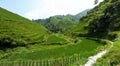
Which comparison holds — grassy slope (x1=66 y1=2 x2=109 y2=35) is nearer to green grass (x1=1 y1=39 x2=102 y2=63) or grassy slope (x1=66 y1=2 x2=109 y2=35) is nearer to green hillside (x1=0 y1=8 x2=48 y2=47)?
green hillside (x1=0 y1=8 x2=48 y2=47)

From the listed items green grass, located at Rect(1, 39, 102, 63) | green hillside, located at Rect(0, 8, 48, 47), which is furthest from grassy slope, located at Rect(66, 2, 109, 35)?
green grass, located at Rect(1, 39, 102, 63)

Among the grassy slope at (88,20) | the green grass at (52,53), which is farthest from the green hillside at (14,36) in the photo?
the grassy slope at (88,20)

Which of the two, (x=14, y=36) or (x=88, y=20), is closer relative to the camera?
(x=14, y=36)

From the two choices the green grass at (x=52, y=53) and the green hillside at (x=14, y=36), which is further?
the green hillside at (x=14, y=36)

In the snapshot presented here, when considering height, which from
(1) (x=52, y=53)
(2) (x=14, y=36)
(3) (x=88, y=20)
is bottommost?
(1) (x=52, y=53)

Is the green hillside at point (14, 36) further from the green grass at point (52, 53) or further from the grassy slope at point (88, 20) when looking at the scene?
the grassy slope at point (88, 20)

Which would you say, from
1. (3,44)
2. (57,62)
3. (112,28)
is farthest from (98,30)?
(57,62)

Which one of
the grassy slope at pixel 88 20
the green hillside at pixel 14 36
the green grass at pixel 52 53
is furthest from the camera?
the grassy slope at pixel 88 20

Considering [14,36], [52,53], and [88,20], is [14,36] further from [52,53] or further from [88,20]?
[88,20]

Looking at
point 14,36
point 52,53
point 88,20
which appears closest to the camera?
point 52,53

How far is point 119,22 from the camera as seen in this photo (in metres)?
99.1

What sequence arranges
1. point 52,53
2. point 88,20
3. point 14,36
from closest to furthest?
point 52,53, point 14,36, point 88,20

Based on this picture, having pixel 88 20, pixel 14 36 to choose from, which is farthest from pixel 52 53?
pixel 88 20

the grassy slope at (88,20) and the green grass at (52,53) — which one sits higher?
the grassy slope at (88,20)
